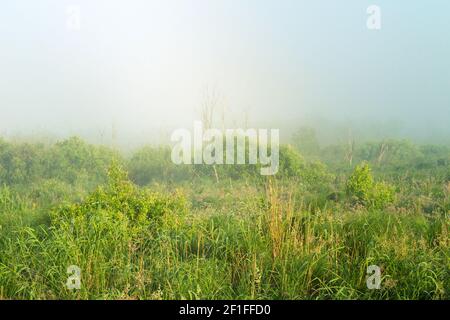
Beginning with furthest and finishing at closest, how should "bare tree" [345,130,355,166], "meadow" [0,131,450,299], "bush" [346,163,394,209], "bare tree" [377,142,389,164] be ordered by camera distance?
"bare tree" [345,130,355,166] < "bare tree" [377,142,389,164] < "bush" [346,163,394,209] < "meadow" [0,131,450,299]

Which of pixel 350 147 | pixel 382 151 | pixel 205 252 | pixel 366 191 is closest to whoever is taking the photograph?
pixel 205 252

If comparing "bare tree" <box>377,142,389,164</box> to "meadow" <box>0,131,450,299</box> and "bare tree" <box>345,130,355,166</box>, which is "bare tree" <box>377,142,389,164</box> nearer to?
"bare tree" <box>345,130,355,166</box>

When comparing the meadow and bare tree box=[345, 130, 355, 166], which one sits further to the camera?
bare tree box=[345, 130, 355, 166]

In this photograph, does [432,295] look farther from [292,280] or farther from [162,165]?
[162,165]

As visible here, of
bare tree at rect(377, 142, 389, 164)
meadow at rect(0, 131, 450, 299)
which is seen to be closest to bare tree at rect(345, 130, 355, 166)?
bare tree at rect(377, 142, 389, 164)

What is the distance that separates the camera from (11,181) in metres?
18.5

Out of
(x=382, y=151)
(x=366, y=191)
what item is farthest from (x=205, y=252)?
(x=382, y=151)

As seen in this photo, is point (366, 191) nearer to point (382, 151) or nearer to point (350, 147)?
point (382, 151)

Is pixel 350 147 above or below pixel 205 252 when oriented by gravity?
below

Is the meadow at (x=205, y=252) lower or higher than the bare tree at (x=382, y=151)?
higher

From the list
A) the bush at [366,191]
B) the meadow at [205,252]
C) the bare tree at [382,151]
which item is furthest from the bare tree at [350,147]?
the meadow at [205,252]

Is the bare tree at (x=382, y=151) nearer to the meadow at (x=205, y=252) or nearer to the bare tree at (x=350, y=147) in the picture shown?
the bare tree at (x=350, y=147)

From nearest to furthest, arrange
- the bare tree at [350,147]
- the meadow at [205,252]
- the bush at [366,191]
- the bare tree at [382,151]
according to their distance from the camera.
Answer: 1. the meadow at [205,252]
2. the bush at [366,191]
3. the bare tree at [382,151]
4. the bare tree at [350,147]
